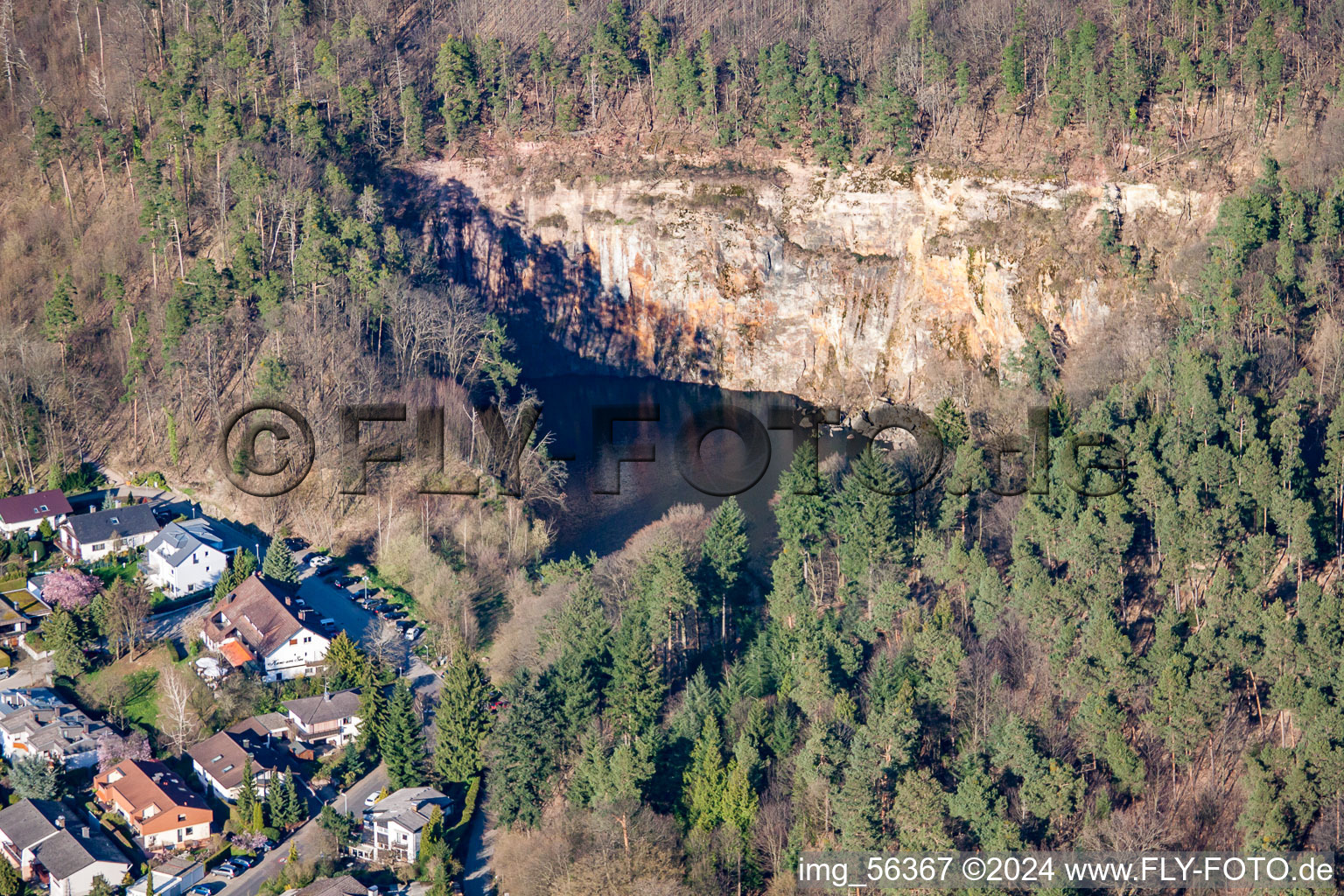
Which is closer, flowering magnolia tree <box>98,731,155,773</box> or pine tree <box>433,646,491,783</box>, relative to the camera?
pine tree <box>433,646,491,783</box>

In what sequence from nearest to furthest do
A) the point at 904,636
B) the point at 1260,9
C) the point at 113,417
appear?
the point at 904,636 < the point at 113,417 < the point at 1260,9

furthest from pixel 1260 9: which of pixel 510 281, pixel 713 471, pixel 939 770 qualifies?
pixel 939 770

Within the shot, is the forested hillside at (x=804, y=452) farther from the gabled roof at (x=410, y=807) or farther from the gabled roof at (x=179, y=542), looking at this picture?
the gabled roof at (x=179, y=542)

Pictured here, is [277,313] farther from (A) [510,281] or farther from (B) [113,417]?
(A) [510,281]

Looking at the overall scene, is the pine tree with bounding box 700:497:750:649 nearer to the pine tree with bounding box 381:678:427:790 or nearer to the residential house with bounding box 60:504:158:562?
the pine tree with bounding box 381:678:427:790

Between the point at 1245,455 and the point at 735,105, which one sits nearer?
the point at 1245,455

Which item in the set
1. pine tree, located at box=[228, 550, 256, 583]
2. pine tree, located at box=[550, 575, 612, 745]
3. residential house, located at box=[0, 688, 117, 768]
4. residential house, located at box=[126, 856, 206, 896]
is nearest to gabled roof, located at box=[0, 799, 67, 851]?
residential house, located at box=[0, 688, 117, 768]

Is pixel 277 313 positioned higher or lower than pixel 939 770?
higher

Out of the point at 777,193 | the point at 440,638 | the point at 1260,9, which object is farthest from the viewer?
the point at 777,193
